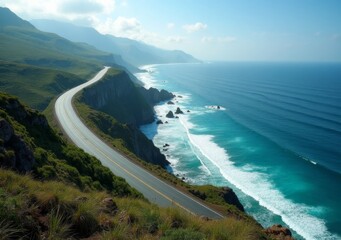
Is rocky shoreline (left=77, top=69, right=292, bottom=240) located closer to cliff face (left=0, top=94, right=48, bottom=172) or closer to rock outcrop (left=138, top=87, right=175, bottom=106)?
rock outcrop (left=138, top=87, right=175, bottom=106)

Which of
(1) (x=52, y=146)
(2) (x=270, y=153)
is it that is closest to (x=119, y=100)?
(2) (x=270, y=153)

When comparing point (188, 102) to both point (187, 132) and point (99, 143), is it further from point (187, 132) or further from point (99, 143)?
point (99, 143)

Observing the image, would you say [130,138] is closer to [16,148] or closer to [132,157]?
[132,157]

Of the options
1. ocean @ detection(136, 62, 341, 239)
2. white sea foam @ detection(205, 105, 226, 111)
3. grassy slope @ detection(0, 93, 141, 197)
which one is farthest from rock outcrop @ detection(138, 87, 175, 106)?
grassy slope @ detection(0, 93, 141, 197)

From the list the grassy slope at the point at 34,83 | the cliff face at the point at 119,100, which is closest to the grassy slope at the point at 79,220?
the grassy slope at the point at 34,83

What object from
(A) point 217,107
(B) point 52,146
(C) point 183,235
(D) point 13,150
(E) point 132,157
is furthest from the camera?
(A) point 217,107

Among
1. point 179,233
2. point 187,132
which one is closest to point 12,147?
point 179,233

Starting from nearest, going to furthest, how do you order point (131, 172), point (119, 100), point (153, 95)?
point (131, 172) < point (119, 100) < point (153, 95)
